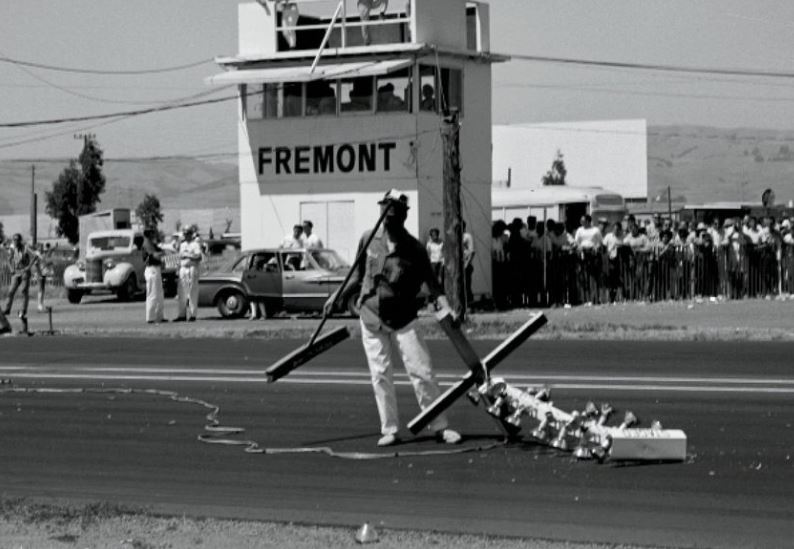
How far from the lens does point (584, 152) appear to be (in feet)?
294

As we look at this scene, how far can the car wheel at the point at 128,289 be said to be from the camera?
4291 centimetres

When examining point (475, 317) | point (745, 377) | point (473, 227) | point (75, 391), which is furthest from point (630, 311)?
point (75, 391)

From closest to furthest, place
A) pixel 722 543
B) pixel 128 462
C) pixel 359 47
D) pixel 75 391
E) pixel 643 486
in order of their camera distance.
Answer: pixel 722 543
pixel 643 486
pixel 128 462
pixel 75 391
pixel 359 47

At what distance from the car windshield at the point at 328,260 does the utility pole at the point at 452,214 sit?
313cm

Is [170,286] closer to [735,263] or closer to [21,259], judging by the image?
[21,259]

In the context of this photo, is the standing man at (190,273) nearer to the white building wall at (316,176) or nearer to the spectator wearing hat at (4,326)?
the spectator wearing hat at (4,326)

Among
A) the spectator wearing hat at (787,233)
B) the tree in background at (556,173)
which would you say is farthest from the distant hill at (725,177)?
the spectator wearing hat at (787,233)

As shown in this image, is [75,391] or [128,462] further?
[75,391]

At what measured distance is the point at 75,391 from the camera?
16422mm

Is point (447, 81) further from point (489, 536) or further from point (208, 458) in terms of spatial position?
point (489, 536)

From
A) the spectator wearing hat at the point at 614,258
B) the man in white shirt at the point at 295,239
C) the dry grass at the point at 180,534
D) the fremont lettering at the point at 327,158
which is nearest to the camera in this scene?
the dry grass at the point at 180,534

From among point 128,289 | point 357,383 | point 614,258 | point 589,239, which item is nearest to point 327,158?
point 589,239

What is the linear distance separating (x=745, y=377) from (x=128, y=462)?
756 cm

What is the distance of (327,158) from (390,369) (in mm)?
21769
